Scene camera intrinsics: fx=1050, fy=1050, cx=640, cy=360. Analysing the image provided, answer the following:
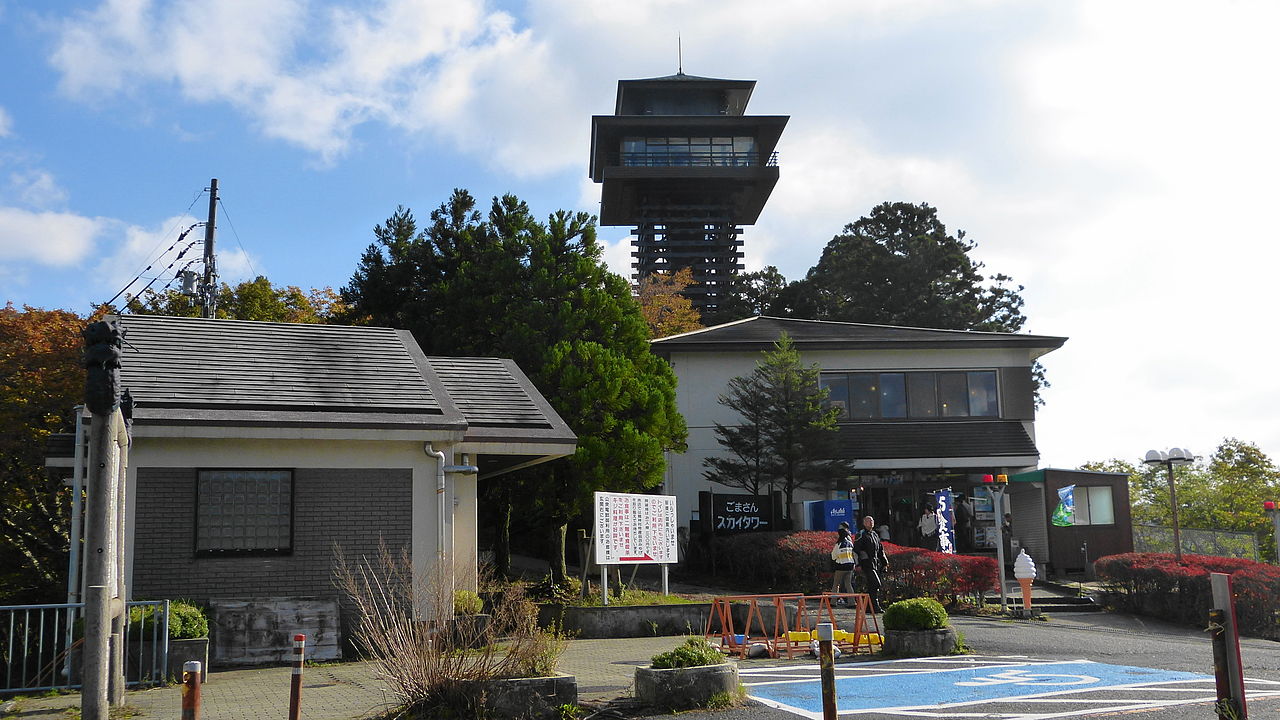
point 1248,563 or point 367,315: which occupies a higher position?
point 367,315

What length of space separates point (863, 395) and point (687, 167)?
3322 centimetres

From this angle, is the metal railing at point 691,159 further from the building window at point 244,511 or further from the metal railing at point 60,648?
the metal railing at point 60,648

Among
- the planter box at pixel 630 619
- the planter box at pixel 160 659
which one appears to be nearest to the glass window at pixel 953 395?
the planter box at pixel 630 619

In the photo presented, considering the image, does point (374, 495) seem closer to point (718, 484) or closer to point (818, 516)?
point (818, 516)

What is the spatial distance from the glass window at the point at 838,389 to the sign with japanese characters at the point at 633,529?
1456cm

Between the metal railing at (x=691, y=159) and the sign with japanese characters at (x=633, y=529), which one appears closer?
the sign with japanese characters at (x=633, y=529)

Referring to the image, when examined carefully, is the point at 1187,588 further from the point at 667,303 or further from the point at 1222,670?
the point at 667,303

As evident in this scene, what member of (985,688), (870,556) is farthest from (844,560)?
(985,688)

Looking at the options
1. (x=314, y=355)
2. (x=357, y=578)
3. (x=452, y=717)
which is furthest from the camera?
(x=314, y=355)

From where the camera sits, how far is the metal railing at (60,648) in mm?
10898

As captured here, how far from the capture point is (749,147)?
63281mm

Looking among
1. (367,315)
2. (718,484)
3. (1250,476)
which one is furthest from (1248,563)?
(1250,476)

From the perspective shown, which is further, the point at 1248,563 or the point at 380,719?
the point at 1248,563

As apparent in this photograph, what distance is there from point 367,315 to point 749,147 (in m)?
37.2
